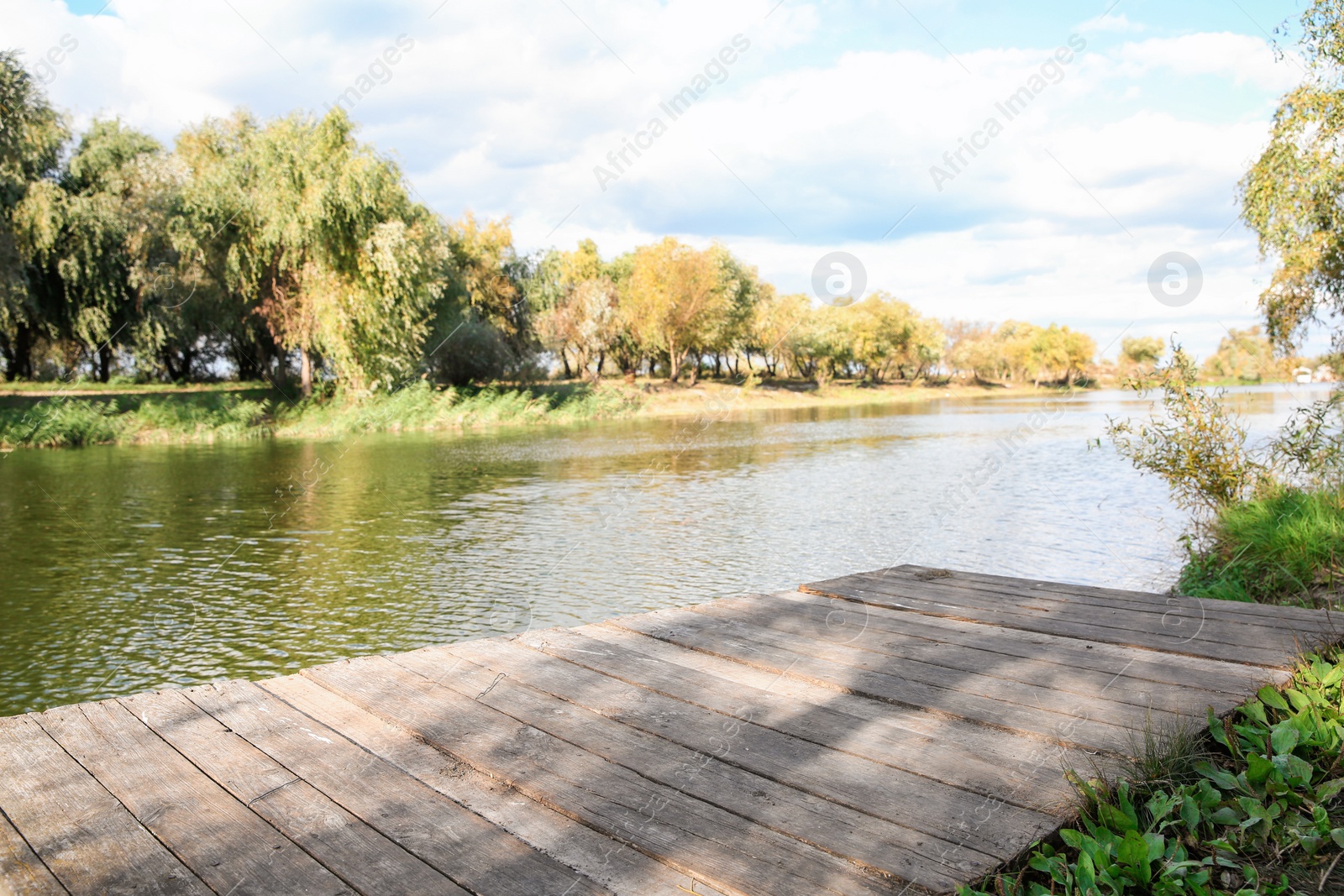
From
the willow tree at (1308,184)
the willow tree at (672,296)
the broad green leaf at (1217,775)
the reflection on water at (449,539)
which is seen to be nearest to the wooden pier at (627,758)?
the broad green leaf at (1217,775)

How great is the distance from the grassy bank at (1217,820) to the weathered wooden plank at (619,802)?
432mm

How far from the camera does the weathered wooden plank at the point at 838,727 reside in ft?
8.30

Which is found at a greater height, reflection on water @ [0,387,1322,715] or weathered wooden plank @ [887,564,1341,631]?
weathered wooden plank @ [887,564,1341,631]

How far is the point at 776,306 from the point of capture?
223 ft

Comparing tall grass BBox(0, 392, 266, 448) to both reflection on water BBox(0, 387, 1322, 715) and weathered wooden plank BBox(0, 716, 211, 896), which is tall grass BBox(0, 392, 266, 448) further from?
weathered wooden plank BBox(0, 716, 211, 896)

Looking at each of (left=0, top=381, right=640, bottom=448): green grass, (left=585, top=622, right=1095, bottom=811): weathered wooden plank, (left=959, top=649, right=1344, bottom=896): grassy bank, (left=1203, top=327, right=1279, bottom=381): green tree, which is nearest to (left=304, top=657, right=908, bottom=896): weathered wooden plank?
(left=959, top=649, right=1344, bottom=896): grassy bank

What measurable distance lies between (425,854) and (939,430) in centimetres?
3155

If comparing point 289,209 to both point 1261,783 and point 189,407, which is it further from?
point 1261,783

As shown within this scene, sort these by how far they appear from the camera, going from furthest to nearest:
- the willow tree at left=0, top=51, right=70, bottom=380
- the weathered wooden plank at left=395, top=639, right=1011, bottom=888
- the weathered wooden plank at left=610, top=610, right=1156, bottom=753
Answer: the willow tree at left=0, top=51, right=70, bottom=380 < the weathered wooden plank at left=610, top=610, right=1156, bottom=753 < the weathered wooden plank at left=395, top=639, right=1011, bottom=888

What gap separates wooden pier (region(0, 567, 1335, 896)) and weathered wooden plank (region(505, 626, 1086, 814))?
14mm

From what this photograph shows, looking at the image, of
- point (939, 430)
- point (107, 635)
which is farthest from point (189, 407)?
point (939, 430)

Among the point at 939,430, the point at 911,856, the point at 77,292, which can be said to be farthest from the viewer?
the point at 939,430

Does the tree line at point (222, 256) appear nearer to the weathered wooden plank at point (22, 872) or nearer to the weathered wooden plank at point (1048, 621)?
the weathered wooden plank at point (1048, 621)

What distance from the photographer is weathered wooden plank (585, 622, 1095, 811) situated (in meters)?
2.53
